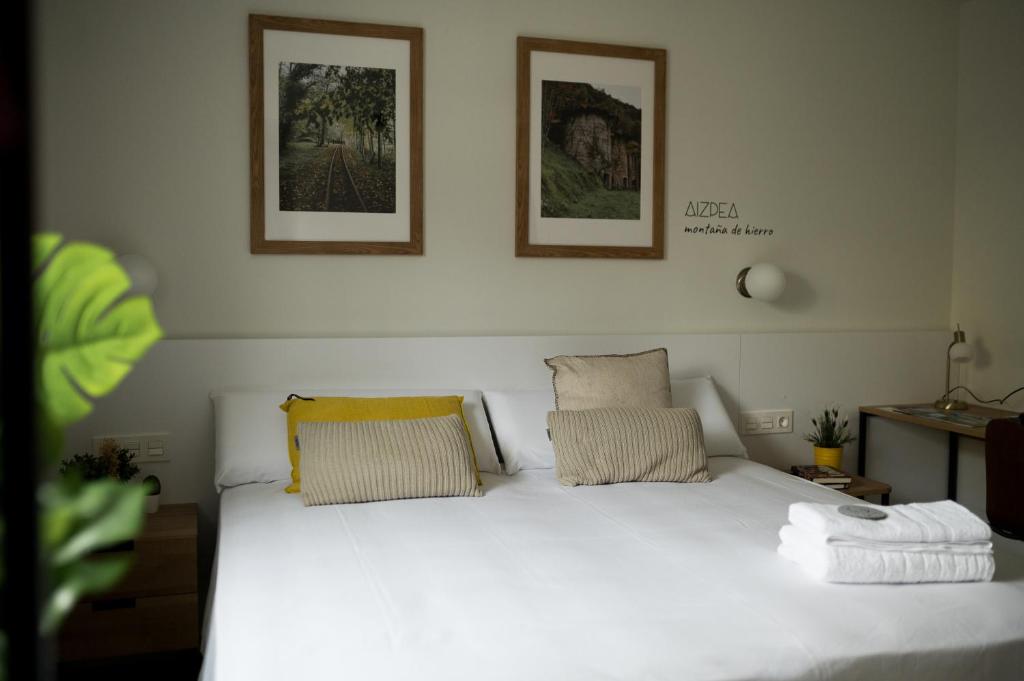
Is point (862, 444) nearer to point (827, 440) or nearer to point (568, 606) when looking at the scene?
point (827, 440)

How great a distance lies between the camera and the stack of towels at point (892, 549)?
1894 millimetres

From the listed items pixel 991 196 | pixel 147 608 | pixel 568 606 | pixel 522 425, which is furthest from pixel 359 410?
pixel 991 196

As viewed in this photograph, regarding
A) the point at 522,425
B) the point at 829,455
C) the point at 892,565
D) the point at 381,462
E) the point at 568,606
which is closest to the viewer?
the point at 568,606

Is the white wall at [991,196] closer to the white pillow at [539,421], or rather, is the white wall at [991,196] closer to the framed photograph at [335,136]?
the white pillow at [539,421]

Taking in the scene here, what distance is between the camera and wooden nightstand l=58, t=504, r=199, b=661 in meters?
2.58

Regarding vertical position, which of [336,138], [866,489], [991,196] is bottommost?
[866,489]

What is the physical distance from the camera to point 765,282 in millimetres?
3578

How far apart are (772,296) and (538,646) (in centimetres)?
239

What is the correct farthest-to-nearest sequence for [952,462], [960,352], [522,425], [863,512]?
[952,462] < [960,352] < [522,425] < [863,512]

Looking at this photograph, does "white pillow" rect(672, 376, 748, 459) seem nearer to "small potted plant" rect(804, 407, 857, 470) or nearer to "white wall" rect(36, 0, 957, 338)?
"white wall" rect(36, 0, 957, 338)

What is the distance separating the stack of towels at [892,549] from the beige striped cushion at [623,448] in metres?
0.85

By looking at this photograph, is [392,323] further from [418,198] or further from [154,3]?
[154,3]

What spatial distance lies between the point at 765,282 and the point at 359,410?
1.75m

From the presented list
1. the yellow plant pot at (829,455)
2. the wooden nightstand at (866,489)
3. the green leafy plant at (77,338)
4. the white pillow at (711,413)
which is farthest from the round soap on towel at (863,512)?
the green leafy plant at (77,338)
